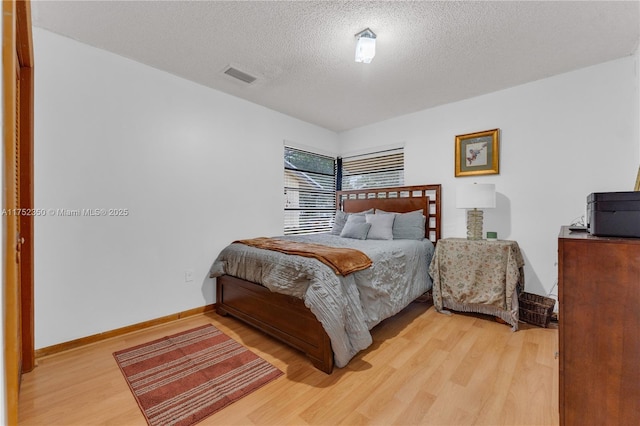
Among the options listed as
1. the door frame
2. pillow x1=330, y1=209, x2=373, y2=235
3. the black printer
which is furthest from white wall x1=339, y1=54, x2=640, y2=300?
the door frame

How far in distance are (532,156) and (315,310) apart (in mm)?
2725

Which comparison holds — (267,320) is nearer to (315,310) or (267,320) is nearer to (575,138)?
(315,310)

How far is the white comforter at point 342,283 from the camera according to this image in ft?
5.99

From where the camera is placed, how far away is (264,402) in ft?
5.17

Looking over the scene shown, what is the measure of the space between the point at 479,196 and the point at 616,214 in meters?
1.76

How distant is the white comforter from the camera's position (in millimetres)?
1827

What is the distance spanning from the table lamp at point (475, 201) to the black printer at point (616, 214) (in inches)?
65.9

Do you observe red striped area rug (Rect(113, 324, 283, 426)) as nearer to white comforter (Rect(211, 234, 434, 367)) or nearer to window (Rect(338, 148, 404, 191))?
white comforter (Rect(211, 234, 434, 367))

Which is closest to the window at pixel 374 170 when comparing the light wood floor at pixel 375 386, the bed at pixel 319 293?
the bed at pixel 319 293

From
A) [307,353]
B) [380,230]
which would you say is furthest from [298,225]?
[307,353]

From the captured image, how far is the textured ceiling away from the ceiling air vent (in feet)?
0.26

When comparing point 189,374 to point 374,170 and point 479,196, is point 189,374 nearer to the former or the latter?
point 479,196

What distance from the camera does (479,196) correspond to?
276 centimetres

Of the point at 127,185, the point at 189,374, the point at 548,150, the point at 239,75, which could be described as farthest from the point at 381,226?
the point at 127,185
